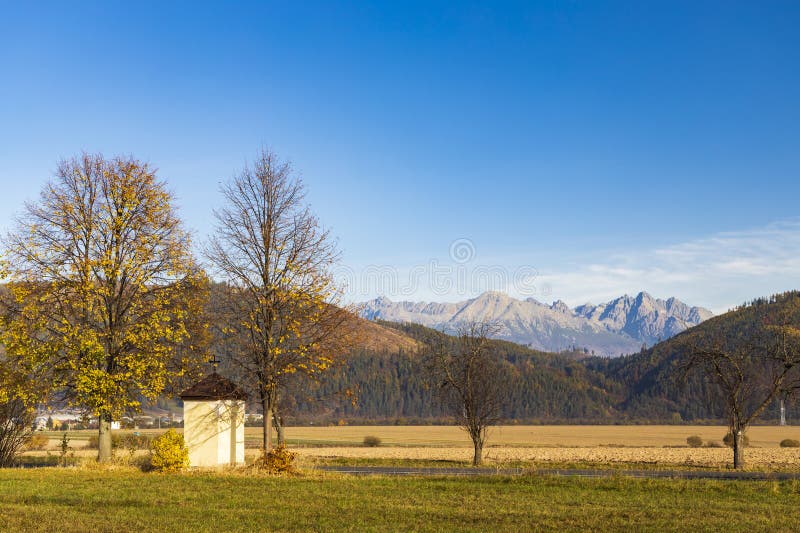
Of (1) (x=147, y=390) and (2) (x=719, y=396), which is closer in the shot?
(1) (x=147, y=390)

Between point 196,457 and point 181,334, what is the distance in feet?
17.3

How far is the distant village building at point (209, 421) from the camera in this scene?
Answer: 30812 mm

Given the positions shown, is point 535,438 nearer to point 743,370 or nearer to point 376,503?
point 743,370

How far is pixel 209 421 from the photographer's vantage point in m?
30.9

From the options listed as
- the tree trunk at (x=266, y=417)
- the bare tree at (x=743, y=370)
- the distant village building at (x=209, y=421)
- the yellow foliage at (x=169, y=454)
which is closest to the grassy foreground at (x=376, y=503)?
the yellow foliage at (x=169, y=454)

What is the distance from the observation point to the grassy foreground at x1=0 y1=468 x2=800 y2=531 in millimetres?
17000

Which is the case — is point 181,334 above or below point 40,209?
below

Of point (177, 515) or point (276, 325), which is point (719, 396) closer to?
point (276, 325)

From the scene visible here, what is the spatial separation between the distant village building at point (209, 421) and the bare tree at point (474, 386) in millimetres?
14735

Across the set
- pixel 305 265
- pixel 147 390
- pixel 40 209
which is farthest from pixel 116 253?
pixel 305 265

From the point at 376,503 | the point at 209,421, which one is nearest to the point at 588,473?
the point at 376,503

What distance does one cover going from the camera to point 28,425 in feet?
112

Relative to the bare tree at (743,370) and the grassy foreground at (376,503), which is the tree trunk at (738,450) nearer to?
the bare tree at (743,370)

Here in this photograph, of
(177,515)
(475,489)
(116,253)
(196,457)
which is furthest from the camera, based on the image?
(116,253)
